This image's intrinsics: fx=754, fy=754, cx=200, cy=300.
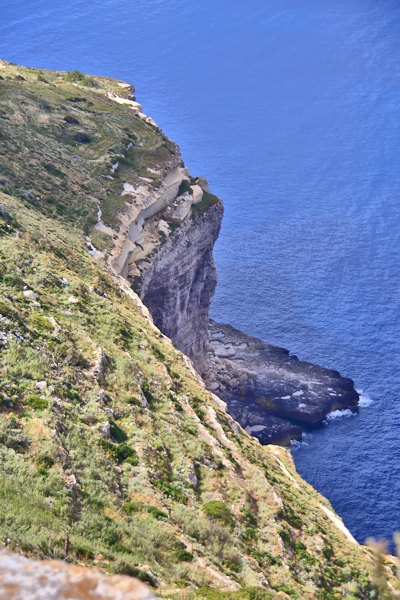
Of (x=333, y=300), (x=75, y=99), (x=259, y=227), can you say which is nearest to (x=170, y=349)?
(x=75, y=99)

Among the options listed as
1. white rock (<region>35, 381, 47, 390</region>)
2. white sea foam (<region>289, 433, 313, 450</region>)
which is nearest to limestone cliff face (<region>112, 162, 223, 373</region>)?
white sea foam (<region>289, 433, 313, 450</region>)

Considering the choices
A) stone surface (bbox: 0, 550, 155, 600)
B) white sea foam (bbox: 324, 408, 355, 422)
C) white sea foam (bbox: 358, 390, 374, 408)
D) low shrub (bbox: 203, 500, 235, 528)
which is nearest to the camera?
stone surface (bbox: 0, 550, 155, 600)

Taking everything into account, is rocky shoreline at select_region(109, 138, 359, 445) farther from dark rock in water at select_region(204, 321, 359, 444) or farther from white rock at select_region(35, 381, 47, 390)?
white rock at select_region(35, 381, 47, 390)

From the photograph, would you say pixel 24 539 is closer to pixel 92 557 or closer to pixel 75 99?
pixel 92 557

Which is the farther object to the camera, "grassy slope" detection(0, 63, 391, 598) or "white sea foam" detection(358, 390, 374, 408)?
"white sea foam" detection(358, 390, 374, 408)

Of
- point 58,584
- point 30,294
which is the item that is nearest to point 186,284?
point 30,294

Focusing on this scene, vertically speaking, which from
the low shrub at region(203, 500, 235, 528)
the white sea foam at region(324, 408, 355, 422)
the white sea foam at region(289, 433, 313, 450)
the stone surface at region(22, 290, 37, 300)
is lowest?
the low shrub at region(203, 500, 235, 528)
